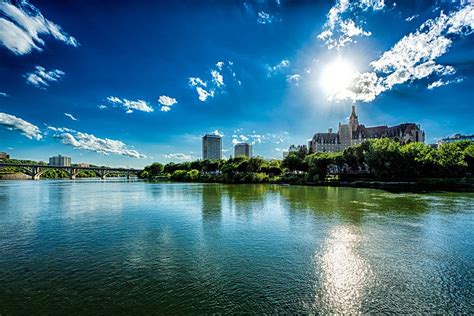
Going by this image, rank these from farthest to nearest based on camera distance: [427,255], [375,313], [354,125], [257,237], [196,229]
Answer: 1. [354,125]
2. [196,229]
3. [257,237]
4. [427,255]
5. [375,313]

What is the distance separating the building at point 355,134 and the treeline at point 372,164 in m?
44.5

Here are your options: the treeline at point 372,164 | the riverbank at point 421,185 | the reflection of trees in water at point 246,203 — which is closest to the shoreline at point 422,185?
the riverbank at point 421,185

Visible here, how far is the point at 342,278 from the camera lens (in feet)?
33.1

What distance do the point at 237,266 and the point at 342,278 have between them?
4112mm

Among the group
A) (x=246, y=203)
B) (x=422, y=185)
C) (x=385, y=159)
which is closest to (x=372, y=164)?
(x=385, y=159)

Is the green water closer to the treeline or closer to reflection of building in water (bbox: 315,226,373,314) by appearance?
reflection of building in water (bbox: 315,226,373,314)

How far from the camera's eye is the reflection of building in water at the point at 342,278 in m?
8.12

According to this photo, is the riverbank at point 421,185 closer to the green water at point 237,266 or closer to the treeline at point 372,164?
the treeline at point 372,164

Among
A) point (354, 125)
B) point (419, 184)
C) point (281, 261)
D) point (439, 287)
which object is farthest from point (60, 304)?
point (354, 125)

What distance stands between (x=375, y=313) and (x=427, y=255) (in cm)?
709

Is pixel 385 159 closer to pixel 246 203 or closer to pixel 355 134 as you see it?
pixel 246 203

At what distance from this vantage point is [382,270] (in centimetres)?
1077

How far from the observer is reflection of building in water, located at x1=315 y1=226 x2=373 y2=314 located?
320 inches

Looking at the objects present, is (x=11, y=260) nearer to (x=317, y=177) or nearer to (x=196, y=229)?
(x=196, y=229)
